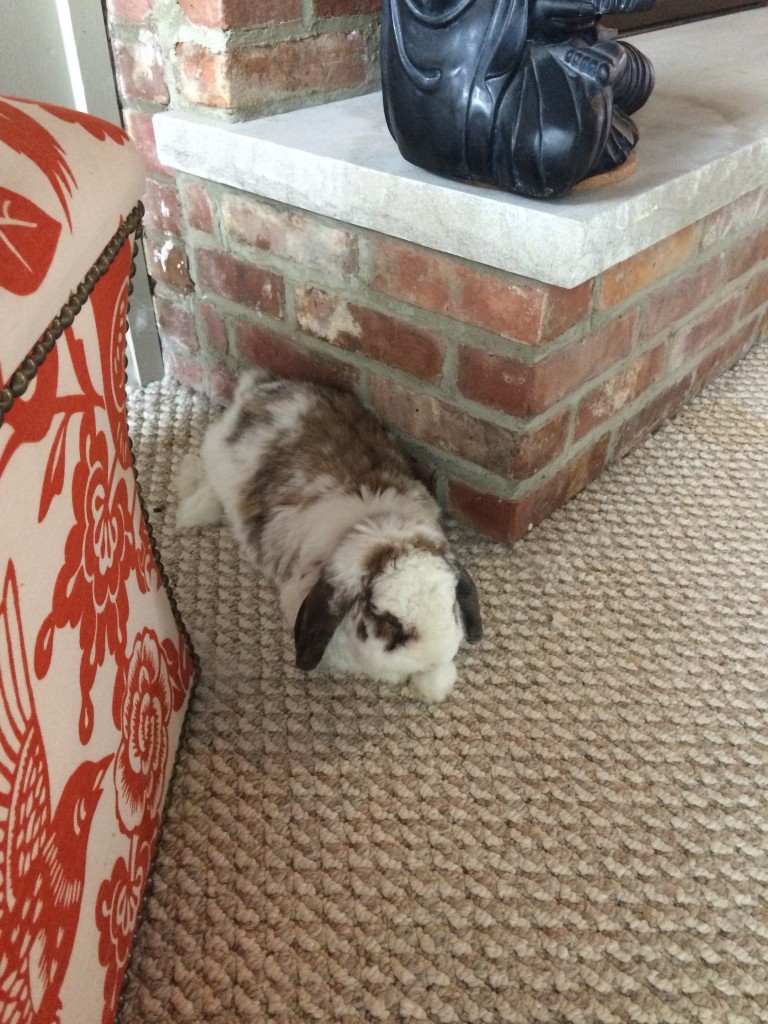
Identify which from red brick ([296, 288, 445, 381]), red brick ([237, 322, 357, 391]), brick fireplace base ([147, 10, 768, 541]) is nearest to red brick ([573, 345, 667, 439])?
brick fireplace base ([147, 10, 768, 541])

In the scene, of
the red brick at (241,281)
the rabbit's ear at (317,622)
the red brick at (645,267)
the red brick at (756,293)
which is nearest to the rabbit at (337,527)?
the rabbit's ear at (317,622)

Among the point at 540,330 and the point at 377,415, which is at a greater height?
the point at 540,330

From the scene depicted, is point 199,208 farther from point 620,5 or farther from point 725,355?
point 725,355

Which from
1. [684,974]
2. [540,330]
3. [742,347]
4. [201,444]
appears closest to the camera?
[684,974]

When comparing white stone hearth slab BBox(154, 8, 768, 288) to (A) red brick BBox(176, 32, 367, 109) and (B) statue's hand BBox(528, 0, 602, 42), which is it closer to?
(A) red brick BBox(176, 32, 367, 109)

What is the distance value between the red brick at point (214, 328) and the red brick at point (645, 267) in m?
0.61

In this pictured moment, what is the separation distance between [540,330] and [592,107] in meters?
0.23

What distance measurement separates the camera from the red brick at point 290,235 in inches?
43.4

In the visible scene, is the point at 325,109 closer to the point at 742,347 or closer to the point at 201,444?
the point at 201,444

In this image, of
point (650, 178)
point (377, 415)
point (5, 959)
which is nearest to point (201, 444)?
point (377, 415)

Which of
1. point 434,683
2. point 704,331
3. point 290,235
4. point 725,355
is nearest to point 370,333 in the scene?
point 290,235

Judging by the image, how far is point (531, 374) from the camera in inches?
39.6

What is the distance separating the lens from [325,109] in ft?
3.92

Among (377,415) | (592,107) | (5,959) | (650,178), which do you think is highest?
(592,107)
